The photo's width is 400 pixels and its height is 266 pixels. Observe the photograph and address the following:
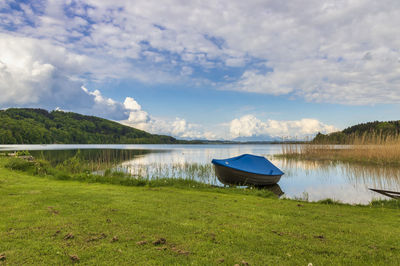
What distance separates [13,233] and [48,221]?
0.74m

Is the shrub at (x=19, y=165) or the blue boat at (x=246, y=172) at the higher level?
the shrub at (x=19, y=165)

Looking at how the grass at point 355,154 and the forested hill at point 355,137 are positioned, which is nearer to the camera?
the grass at point 355,154

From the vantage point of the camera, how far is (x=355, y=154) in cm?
2838

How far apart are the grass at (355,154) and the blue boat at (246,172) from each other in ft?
46.6

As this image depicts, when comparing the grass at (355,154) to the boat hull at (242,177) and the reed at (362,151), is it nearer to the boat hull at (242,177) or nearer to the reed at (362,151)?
the reed at (362,151)

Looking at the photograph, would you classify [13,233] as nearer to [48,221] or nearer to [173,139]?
[48,221]

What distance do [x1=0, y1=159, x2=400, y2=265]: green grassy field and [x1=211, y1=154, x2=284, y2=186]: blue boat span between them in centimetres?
712

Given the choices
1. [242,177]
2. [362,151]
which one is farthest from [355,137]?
[242,177]

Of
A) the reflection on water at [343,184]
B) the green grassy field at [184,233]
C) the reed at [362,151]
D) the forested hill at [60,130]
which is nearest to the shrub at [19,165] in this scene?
the green grassy field at [184,233]

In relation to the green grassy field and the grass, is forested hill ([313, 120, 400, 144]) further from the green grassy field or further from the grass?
the green grassy field

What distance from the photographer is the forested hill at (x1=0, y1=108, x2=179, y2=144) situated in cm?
9831

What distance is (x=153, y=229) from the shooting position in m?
4.96

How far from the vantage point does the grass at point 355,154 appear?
911 inches

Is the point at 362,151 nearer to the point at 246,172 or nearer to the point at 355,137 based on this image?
the point at 355,137
